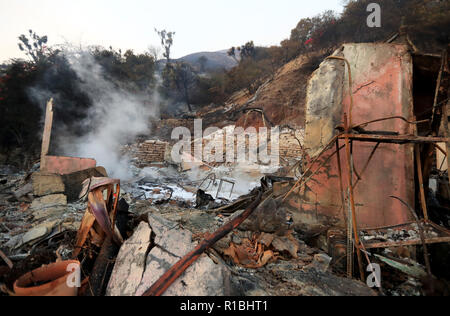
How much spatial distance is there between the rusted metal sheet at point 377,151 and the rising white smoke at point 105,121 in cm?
734

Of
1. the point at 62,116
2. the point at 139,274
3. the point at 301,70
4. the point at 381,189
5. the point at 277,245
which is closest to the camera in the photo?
the point at 139,274

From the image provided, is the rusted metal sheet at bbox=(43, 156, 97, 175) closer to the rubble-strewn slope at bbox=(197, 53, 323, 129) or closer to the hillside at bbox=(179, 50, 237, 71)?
the rubble-strewn slope at bbox=(197, 53, 323, 129)

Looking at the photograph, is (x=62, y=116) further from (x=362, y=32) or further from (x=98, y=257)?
(x=362, y=32)

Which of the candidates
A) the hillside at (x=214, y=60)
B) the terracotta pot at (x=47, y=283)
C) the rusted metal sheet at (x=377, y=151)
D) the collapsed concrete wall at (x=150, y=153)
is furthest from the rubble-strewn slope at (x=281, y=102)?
the hillside at (x=214, y=60)

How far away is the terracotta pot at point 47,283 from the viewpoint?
1268mm

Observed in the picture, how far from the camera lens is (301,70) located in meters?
13.5

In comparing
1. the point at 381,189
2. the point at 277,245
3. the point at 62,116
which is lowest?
the point at 277,245

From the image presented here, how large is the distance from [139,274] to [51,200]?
4114 mm

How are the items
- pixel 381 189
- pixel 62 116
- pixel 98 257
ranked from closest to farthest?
1. pixel 98 257
2. pixel 381 189
3. pixel 62 116

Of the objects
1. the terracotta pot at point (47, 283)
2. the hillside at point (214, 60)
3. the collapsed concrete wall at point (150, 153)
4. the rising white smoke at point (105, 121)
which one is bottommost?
the terracotta pot at point (47, 283)

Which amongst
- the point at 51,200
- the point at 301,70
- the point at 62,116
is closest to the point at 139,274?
the point at 51,200

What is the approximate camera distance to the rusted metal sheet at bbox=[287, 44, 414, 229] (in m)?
2.46

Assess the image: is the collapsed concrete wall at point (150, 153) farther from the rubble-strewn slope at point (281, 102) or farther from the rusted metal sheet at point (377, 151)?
the rusted metal sheet at point (377, 151)

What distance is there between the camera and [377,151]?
100 inches
